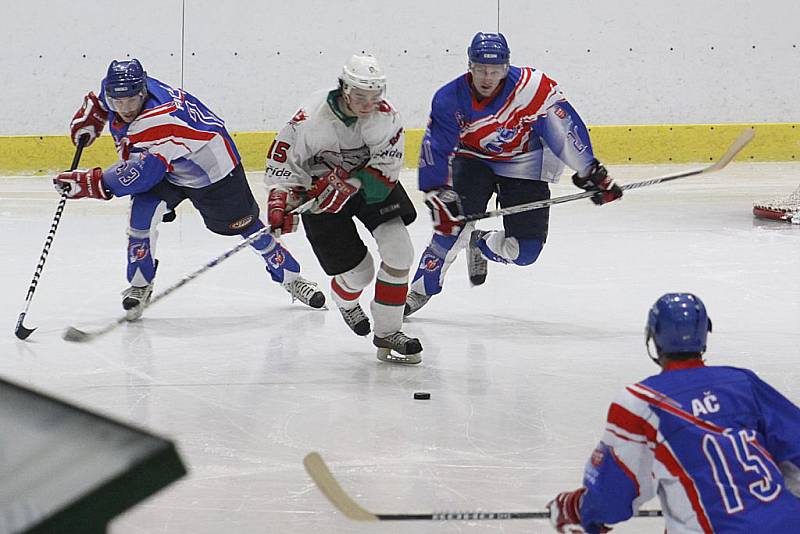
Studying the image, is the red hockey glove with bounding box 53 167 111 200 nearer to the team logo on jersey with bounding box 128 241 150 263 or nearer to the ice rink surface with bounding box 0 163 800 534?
the team logo on jersey with bounding box 128 241 150 263

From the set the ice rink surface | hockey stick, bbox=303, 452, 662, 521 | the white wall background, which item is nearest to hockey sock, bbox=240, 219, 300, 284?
the ice rink surface

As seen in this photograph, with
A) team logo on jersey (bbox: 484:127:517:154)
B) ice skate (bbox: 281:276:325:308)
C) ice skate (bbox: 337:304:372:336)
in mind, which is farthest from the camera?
ice skate (bbox: 281:276:325:308)

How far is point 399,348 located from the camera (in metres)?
3.51

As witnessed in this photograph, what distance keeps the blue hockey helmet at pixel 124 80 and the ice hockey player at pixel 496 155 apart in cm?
98

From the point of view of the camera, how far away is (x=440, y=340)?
3.88m

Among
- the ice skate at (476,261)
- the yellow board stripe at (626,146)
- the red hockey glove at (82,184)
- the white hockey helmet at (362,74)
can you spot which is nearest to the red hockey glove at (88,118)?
the red hockey glove at (82,184)

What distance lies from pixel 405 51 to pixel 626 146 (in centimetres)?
186

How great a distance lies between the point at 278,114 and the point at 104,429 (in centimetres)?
856

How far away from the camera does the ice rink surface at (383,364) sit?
244 cm

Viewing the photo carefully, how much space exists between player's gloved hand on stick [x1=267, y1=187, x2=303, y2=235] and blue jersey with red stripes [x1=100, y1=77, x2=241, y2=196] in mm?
788

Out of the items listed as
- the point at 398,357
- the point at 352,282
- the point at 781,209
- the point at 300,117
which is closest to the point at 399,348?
the point at 398,357

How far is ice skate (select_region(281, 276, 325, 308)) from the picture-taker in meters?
4.31

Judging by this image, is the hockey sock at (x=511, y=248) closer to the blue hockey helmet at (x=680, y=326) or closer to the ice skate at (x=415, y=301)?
the ice skate at (x=415, y=301)

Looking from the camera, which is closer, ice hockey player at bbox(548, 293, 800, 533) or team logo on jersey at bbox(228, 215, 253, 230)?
ice hockey player at bbox(548, 293, 800, 533)
